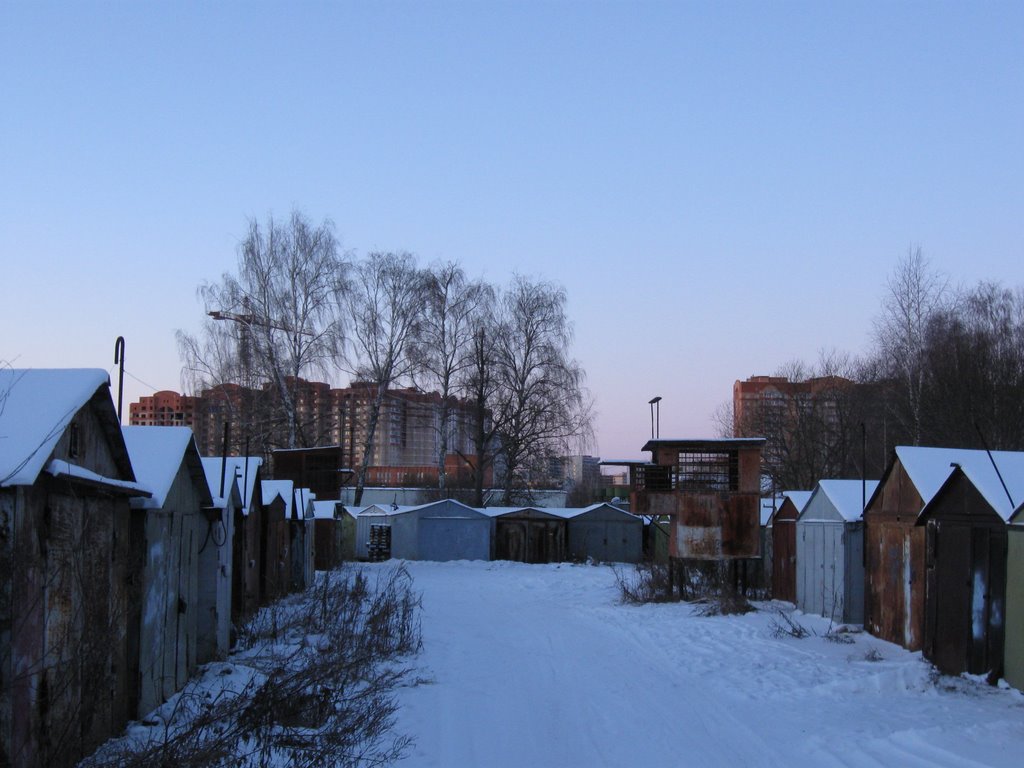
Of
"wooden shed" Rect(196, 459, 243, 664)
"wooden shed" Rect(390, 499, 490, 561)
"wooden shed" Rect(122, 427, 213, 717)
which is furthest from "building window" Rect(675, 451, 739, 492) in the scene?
"wooden shed" Rect(390, 499, 490, 561)

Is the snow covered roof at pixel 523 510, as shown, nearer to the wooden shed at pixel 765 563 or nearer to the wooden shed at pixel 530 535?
the wooden shed at pixel 530 535

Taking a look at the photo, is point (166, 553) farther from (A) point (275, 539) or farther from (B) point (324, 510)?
(B) point (324, 510)

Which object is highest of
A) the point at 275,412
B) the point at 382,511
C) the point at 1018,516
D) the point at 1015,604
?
the point at 275,412

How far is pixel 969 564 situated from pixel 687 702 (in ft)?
14.1

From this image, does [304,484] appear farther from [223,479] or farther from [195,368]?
[223,479]

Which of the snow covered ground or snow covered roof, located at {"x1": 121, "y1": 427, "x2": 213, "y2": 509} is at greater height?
snow covered roof, located at {"x1": 121, "y1": 427, "x2": 213, "y2": 509}

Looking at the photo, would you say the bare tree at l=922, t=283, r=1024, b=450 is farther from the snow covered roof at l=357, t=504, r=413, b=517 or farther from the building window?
the snow covered roof at l=357, t=504, r=413, b=517

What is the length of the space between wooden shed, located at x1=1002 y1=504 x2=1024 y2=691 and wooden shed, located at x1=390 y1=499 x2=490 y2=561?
3312 cm

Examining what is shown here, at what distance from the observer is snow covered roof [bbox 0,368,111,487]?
6621 mm

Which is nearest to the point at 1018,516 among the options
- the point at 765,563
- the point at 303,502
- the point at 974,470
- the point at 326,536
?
the point at 974,470

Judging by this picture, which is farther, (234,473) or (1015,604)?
(234,473)

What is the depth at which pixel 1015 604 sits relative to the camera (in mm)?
11977

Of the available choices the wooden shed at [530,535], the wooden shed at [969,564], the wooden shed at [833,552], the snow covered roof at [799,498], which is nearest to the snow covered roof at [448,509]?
the wooden shed at [530,535]

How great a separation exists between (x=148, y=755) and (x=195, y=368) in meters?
33.3
